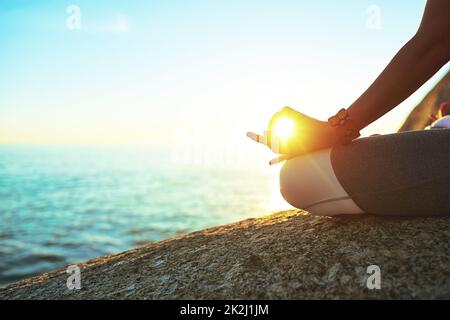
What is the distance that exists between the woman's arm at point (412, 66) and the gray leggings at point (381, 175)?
9.2 inches

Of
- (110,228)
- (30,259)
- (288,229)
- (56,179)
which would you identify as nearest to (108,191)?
(56,179)

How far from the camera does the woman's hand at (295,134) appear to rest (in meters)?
2.84

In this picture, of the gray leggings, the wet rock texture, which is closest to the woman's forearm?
the gray leggings

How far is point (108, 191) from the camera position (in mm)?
79500

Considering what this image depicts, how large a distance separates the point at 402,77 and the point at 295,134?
84 centimetres

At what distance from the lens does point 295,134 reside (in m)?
2.92

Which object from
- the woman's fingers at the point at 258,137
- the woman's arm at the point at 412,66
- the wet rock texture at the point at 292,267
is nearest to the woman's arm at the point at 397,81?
the woman's arm at the point at 412,66

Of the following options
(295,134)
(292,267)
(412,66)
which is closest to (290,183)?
(295,134)

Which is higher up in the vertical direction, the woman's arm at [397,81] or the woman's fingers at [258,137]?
the woman's arm at [397,81]

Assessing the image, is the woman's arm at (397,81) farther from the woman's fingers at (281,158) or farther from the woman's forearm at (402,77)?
the woman's fingers at (281,158)

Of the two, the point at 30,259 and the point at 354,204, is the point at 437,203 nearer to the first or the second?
the point at 354,204

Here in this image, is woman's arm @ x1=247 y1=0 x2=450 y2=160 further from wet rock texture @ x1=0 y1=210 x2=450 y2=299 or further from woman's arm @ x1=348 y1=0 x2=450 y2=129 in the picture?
wet rock texture @ x1=0 y1=210 x2=450 y2=299

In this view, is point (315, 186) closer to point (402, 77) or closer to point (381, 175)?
point (381, 175)
